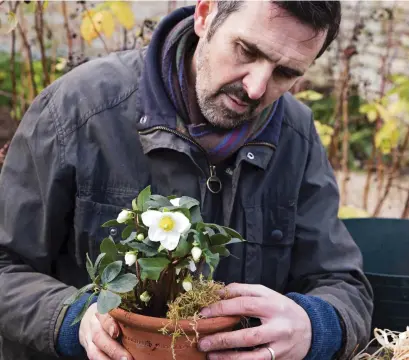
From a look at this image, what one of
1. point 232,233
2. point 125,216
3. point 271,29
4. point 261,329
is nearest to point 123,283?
point 125,216

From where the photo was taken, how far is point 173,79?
6.64 ft

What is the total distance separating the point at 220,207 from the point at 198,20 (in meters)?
0.55

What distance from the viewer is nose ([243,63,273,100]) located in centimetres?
180

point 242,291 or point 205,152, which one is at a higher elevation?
point 205,152

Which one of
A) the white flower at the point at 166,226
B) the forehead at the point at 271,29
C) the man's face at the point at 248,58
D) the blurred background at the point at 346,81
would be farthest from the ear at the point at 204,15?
the blurred background at the point at 346,81

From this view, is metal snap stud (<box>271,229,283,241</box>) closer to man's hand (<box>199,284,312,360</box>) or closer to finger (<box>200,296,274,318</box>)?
man's hand (<box>199,284,312,360</box>)

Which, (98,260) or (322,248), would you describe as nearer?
(98,260)

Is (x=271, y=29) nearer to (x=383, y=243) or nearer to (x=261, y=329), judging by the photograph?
(x=261, y=329)

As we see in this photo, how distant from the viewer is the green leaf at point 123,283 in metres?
1.33

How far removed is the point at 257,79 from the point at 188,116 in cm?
30

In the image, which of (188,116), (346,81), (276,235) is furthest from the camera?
(346,81)

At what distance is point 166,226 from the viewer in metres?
1.31

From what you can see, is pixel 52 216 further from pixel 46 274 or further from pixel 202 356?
pixel 202 356

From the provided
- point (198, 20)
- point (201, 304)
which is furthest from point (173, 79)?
point (201, 304)
